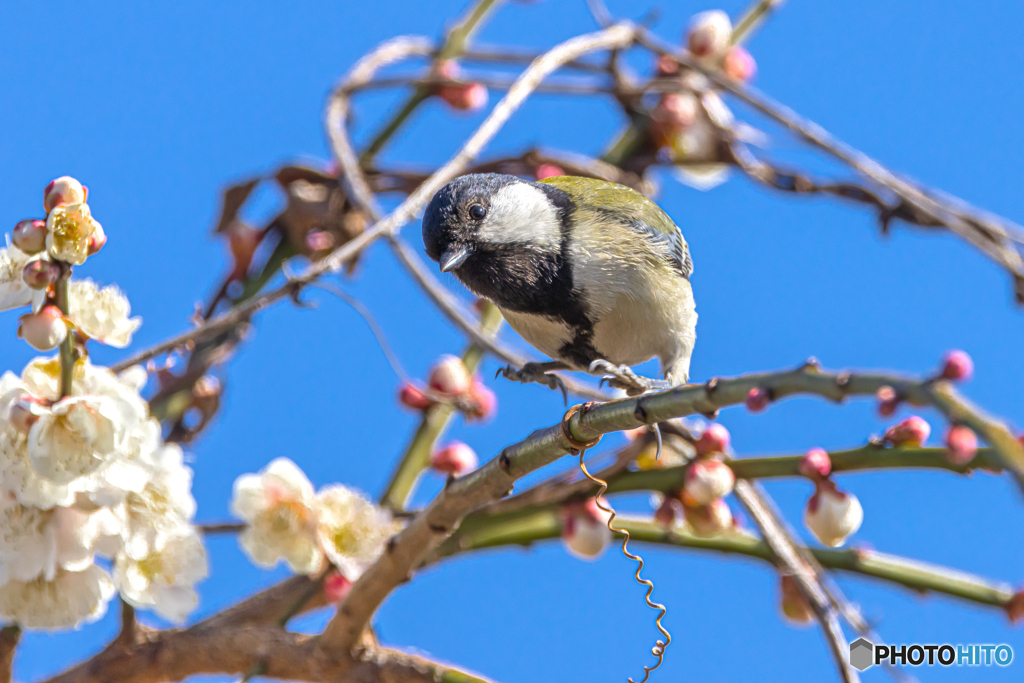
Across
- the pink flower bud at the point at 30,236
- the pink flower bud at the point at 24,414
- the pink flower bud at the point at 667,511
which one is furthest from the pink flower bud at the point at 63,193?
the pink flower bud at the point at 667,511

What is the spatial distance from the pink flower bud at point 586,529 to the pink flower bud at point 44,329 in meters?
0.90

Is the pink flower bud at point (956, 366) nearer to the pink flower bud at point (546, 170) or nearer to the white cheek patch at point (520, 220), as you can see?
the white cheek patch at point (520, 220)

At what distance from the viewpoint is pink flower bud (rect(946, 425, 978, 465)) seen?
4.31ft

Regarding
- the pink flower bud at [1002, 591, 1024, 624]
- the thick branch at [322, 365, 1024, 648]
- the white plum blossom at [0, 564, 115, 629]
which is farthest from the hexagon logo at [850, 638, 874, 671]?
the white plum blossom at [0, 564, 115, 629]

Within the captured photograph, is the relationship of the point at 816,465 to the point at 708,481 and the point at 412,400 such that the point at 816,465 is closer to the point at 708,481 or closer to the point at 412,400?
the point at 708,481

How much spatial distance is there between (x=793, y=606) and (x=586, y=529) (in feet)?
1.48

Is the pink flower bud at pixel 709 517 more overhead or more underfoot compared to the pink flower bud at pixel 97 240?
more overhead

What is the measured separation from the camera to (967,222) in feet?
6.20

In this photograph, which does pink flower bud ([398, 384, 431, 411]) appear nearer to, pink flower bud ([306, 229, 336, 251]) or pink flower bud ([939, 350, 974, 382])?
pink flower bud ([306, 229, 336, 251])

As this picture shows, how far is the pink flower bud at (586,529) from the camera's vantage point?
174cm

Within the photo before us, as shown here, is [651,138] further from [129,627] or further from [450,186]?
[129,627]

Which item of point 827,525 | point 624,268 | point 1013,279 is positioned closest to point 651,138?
point 624,268

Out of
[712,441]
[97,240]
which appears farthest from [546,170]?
[97,240]

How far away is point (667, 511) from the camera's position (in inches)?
67.4
